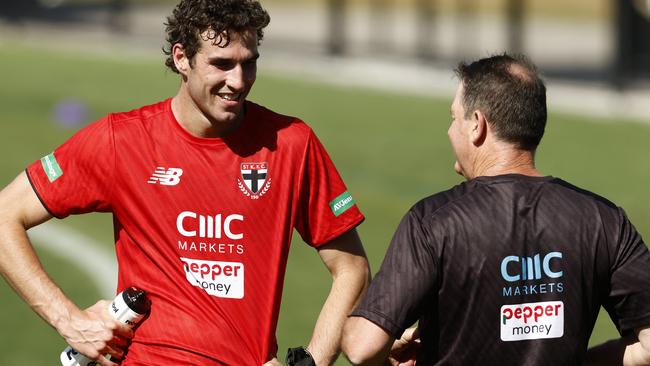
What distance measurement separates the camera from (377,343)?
498 centimetres

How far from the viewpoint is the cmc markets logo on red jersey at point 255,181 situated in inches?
235

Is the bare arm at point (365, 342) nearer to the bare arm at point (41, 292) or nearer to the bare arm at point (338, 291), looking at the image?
the bare arm at point (338, 291)

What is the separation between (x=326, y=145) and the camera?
19422mm

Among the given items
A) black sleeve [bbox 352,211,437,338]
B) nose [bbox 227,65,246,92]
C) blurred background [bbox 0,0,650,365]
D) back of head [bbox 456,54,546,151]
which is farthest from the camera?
blurred background [bbox 0,0,650,365]

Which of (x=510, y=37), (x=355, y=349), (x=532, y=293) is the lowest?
(x=510, y=37)

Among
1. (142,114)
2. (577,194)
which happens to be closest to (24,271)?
(142,114)

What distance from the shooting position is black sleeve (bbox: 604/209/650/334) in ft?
16.6

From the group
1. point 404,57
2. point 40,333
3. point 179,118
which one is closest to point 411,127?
point 404,57

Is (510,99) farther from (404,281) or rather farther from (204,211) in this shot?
(204,211)

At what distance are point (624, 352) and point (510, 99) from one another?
1056 mm

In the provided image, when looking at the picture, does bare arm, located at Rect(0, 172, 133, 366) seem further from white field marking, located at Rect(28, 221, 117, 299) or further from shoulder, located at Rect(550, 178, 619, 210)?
white field marking, located at Rect(28, 221, 117, 299)

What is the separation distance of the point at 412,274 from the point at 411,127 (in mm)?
16555

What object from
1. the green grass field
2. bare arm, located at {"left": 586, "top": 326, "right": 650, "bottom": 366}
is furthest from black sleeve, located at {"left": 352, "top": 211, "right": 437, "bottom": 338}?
the green grass field

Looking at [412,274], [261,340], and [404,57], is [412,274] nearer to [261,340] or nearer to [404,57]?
[261,340]
